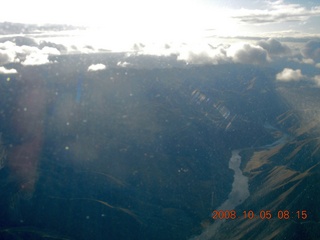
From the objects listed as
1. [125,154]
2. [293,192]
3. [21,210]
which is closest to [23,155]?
[125,154]
